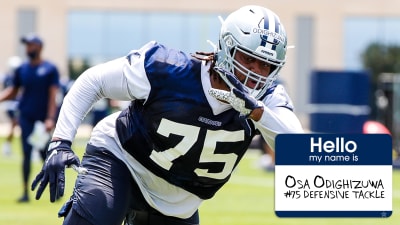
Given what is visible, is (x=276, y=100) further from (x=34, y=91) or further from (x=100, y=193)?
(x=34, y=91)

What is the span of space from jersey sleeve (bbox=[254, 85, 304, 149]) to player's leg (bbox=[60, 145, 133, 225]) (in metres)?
0.77

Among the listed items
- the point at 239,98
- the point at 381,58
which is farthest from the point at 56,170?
the point at 381,58

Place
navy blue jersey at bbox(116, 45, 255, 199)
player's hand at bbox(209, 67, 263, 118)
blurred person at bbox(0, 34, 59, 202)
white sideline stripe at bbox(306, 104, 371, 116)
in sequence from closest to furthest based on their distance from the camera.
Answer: player's hand at bbox(209, 67, 263, 118) → navy blue jersey at bbox(116, 45, 255, 199) → blurred person at bbox(0, 34, 59, 202) → white sideline stripe at bbox(306, 104, 371, 116)

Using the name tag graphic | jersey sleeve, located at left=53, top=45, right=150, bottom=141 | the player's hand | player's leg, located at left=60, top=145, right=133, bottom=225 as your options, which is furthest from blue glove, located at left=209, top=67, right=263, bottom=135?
player's leg, located at left=60, top=145, right=133, bottom=225

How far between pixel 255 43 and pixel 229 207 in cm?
708

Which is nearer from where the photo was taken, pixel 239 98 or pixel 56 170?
pixel 239 98

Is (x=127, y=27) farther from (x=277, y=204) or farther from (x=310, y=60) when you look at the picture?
(x=277, y=204)

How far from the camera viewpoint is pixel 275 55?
5.20m

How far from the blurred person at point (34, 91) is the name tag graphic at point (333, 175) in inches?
297

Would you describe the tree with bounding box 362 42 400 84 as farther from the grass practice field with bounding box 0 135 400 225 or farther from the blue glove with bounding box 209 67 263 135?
the blue glove with bounding box 209 67 263 135

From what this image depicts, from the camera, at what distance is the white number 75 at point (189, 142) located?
213 inches

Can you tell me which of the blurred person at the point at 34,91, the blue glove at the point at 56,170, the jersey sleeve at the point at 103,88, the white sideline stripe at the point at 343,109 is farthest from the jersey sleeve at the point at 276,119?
the white sideline stripe at the point at 343,109

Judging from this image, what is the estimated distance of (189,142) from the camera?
5438 millimetres

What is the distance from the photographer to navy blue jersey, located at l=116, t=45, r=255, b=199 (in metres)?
5.40
